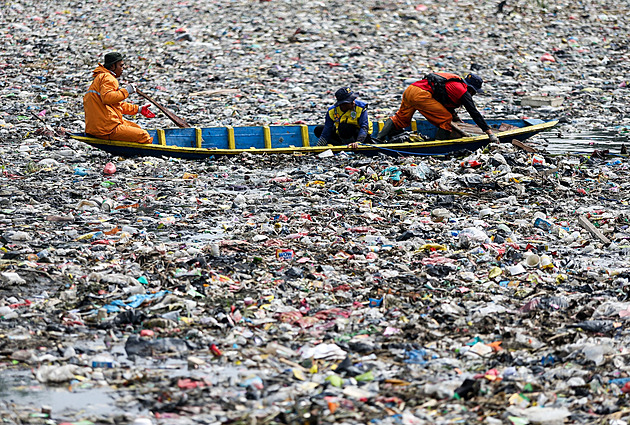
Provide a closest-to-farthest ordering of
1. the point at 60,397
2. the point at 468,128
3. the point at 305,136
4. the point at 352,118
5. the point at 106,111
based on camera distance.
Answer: the point at 60,397
the point at 106,111
the point at 352,118
the point at 305,136
the point at 468,128

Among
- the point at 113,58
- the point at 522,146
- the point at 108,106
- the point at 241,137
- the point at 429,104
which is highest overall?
the point at 113,58

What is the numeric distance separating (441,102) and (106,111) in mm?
4455

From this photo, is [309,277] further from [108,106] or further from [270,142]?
[270,142]

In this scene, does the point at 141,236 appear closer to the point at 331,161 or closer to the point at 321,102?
the point at 331,161

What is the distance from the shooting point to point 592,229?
7.48m

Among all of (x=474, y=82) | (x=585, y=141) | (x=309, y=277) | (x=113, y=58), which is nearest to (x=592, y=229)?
(x=309, y=277)

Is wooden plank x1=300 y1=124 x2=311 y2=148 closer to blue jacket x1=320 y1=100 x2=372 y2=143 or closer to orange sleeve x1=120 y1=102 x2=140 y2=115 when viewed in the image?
blue jacket x1=320 y1=100 x2=372 y2=143

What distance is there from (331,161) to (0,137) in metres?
4.90

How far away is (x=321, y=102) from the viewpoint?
1465cm

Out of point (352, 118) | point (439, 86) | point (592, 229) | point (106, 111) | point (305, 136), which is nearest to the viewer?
point (592, 229)

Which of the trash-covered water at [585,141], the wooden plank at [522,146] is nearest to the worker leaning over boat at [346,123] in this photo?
the wooden plank at [522,146]

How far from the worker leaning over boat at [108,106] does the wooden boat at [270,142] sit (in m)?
0.11

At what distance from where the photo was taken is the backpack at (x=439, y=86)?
10.7 m

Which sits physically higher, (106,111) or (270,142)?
(106,111)
